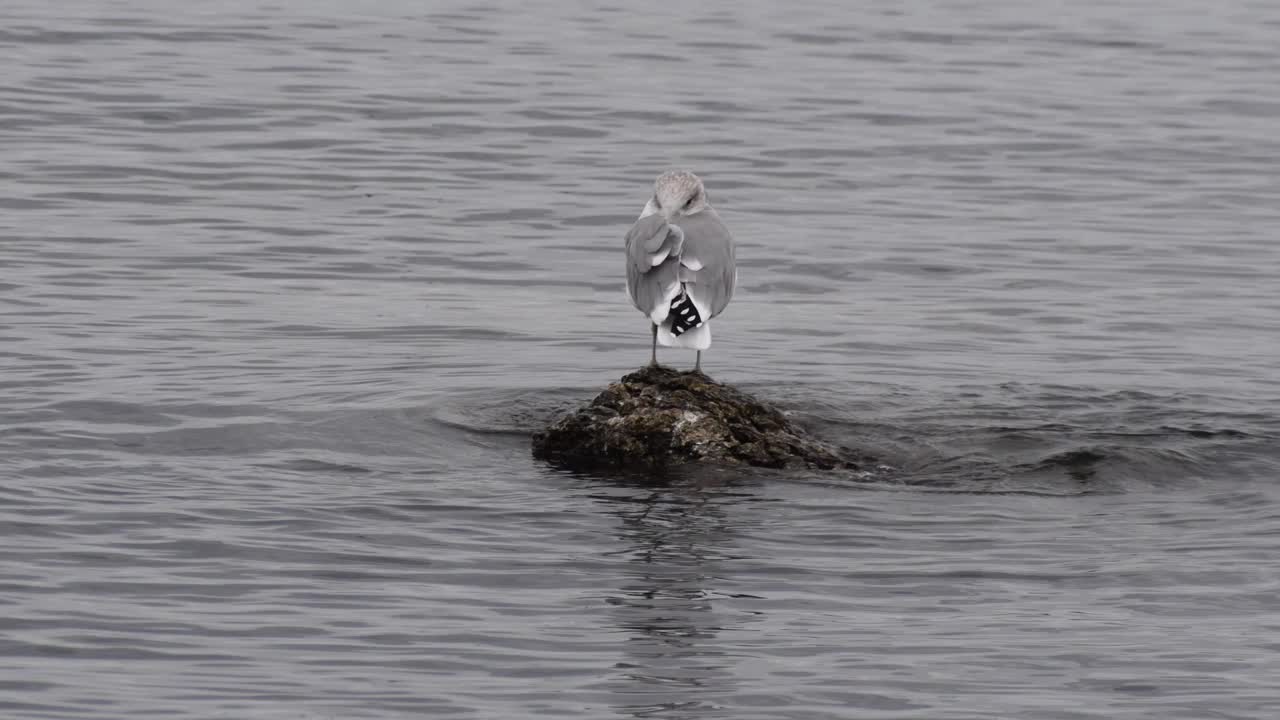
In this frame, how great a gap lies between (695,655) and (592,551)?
1.49m

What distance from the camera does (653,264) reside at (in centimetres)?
1225

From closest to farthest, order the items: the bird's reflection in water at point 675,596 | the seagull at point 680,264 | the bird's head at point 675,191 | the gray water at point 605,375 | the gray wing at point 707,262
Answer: the bird's reflection in water at point 675,596
the gray water at point 605,375
the seagull at point 680,264
the gray wing at point 707,262
the bird's head at point 675,191

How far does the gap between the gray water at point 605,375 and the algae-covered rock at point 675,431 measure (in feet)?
0.83

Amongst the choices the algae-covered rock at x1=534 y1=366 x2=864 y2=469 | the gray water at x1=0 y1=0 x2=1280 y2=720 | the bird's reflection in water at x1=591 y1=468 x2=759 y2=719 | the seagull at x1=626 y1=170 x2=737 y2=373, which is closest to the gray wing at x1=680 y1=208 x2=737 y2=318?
the seagull at x1=626 y1=170 x2=737 y2=373

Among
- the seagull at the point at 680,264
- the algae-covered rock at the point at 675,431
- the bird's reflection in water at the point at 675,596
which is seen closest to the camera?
the bird's reflection in water at the point at 675,596

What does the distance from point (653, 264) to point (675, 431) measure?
119 cm

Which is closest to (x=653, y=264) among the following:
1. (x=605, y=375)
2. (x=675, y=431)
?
(x=675, y=431)

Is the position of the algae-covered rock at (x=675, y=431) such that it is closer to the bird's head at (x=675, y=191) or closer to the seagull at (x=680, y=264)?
the seagull at (x=680, y=264)

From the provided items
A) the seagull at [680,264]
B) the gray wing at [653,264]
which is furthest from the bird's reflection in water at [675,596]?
the gray wing at [653,264]

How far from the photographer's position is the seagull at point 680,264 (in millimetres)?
11922

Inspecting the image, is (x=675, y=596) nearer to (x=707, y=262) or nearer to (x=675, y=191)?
(x=707, y=262)

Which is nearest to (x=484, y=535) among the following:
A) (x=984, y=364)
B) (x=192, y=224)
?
(x=984, y=364)

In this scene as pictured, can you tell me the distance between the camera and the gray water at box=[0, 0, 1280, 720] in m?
8.51

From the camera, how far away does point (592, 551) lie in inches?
392
